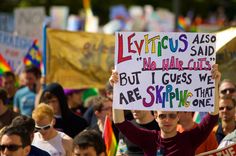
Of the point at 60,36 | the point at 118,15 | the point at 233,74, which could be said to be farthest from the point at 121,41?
the point at 118,15

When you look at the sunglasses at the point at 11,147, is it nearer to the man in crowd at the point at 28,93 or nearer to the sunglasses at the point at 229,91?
the sunglasses at the point at 229,91

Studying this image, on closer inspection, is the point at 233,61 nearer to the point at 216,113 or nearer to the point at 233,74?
the point at 233,74

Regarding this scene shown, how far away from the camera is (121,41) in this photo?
→ 327 inches

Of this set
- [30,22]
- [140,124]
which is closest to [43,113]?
[140,124]

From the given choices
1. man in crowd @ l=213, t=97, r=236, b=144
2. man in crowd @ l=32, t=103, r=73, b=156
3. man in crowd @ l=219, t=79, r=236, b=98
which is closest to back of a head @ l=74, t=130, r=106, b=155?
man in crowd @ l=32, t=103, r=73, b=156

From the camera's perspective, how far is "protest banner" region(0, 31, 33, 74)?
1669 centimetres

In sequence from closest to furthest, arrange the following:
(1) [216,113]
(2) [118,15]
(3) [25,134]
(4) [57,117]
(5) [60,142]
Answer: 1. (3) [25,134]
2. (1) [216,113]
3. (5) [60,142]
4. (4) [57,117]
5. (2) [118,15]

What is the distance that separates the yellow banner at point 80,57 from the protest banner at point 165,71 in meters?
5.84

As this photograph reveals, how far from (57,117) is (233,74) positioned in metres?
2.36

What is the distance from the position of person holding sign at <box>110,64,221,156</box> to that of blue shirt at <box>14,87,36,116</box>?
17.1 ft

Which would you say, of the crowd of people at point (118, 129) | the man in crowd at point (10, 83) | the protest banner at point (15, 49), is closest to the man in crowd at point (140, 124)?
the crowd of people at point (118, 129)

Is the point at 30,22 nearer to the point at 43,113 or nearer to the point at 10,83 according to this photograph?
the point at 10,83

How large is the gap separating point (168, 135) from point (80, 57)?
678 centimetres

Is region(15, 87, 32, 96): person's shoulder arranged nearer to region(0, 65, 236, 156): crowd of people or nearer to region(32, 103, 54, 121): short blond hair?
region(0, 65, 236, 156): crowd of people
